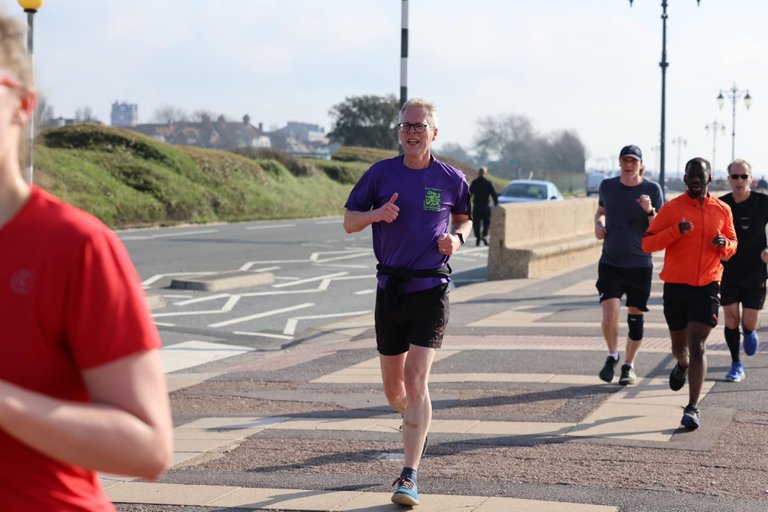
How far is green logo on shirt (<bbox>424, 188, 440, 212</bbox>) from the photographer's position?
238 inches

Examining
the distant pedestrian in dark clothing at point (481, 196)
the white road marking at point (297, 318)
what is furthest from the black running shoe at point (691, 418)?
the distant pedestrian in dark clothing at point (481, 196)

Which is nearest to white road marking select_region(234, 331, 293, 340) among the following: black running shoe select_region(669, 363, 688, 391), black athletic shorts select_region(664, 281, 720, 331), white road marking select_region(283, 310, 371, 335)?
white road marking select_region(283, 310, 371, 335)

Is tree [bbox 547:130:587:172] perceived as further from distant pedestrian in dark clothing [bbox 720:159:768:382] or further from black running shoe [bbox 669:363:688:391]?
black running shoe [bbox 669:363:688:391]

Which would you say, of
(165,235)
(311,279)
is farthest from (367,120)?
(311,279)

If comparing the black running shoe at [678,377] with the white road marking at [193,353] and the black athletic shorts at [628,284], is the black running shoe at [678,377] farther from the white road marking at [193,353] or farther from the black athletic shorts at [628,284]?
the white road marking at [193,353]

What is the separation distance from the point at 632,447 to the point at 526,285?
10653 mm

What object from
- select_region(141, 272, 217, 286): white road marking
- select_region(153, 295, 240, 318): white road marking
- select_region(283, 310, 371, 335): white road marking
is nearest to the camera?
select_region(283, 310, 371, 335): white road marking

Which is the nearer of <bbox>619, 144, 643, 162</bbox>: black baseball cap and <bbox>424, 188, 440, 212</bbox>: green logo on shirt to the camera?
<bbox>424, 188, 440, 212</bbox>: green logo on shirt

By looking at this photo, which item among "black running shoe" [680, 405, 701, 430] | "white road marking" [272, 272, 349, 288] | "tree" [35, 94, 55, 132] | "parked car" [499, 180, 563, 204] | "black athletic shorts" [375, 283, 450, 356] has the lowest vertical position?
"white road marking" [272, 272, 349, 288]

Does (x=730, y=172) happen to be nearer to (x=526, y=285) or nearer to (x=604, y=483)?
(x=604, y=483)

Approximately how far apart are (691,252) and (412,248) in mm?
2614

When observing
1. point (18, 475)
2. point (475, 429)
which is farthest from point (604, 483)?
point (18, 475)

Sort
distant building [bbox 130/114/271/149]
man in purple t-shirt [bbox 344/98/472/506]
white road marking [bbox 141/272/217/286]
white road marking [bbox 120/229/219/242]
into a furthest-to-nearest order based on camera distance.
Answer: distant building [bbox 130/114/271/149], white road marking [bbox 120/229/219/242], white road marking [bbox 141/272/217/286], man in purple t-shirt [bbox 344/98/472/506]

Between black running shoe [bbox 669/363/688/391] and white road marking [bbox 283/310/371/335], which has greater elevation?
black running shoe [bbox 669/363/688/391]
